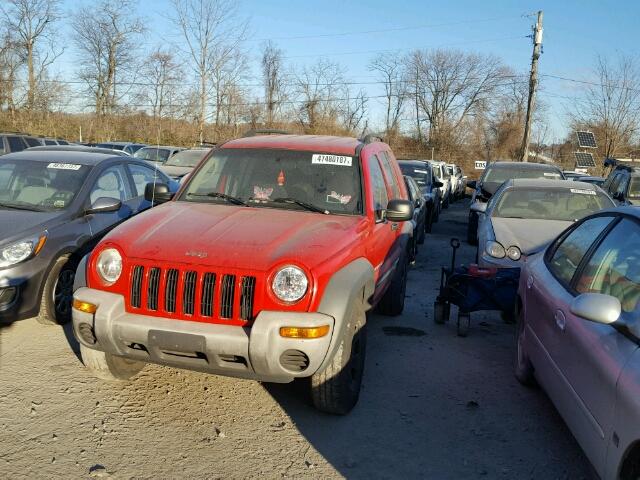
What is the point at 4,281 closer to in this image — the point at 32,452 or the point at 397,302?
the point at 32,452

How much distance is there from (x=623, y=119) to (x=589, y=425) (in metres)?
32.1

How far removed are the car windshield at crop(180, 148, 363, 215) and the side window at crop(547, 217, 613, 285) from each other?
1.54m

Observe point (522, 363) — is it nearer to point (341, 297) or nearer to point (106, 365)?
point (341, 297)

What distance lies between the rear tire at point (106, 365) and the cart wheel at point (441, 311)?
3229 mm

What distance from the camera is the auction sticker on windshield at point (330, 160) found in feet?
15.9

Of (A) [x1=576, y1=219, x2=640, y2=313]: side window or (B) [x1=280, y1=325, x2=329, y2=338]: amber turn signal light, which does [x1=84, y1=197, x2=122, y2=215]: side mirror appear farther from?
(A) [x1=576, y1=219, x2=640, y2=313]: side window

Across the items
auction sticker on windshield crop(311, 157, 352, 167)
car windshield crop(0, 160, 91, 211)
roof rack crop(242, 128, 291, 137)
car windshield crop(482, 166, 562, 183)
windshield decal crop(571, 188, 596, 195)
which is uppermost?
roof rack crop(242, 128, 291, 137)

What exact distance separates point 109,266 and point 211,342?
935 mm

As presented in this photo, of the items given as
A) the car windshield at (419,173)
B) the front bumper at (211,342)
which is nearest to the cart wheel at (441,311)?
the front bumper at (211,342)

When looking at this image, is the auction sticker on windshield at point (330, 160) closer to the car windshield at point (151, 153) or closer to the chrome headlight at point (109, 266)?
the chrome headlight at point (109, 266)

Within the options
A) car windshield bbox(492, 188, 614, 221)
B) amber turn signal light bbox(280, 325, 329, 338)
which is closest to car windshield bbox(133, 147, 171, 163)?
car windshield bbox(492, 188, 614, 221)

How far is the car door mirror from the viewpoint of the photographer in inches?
103

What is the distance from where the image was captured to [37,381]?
4227 mm

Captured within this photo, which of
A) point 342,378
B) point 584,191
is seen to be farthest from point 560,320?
point 584,191
